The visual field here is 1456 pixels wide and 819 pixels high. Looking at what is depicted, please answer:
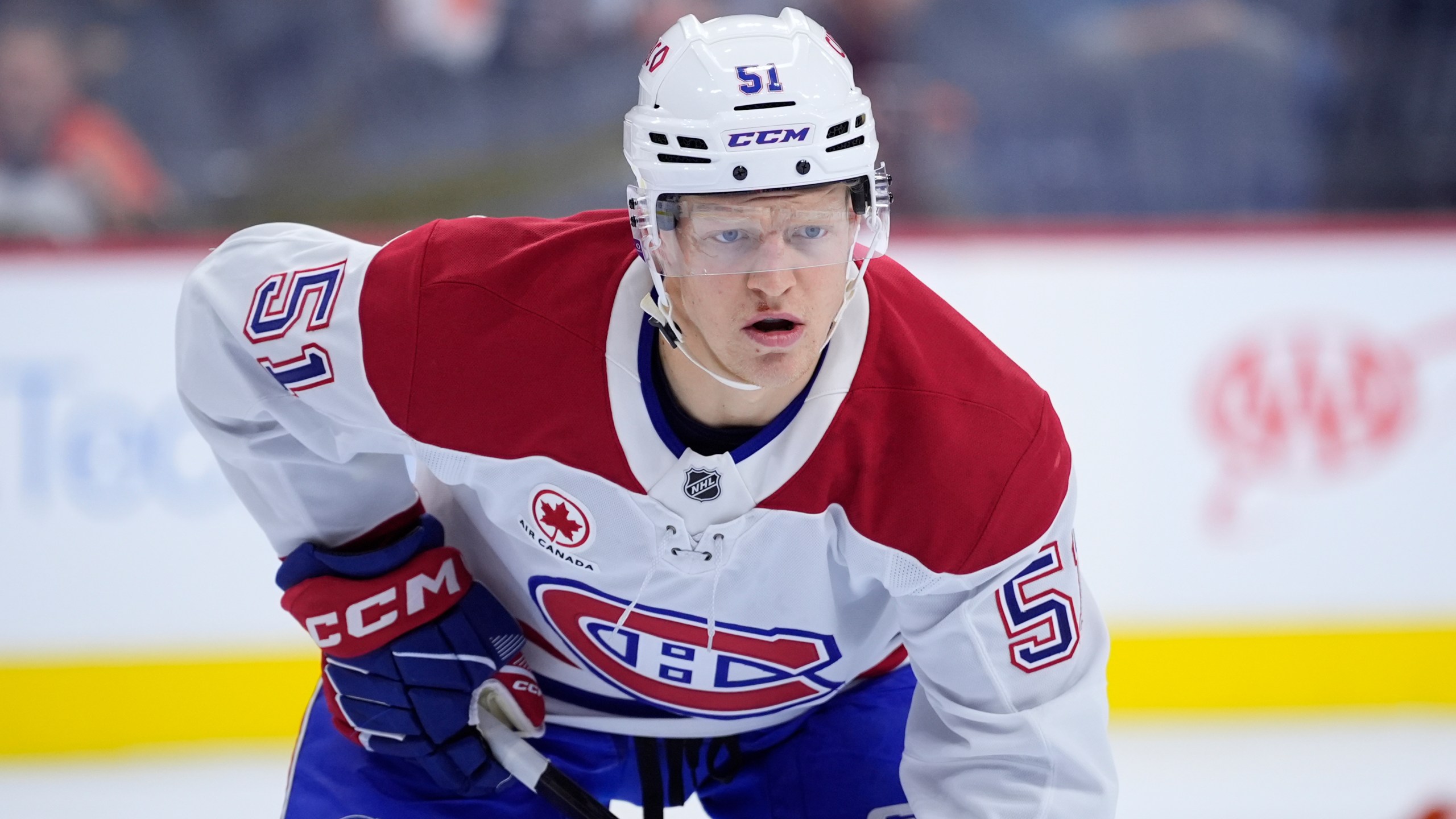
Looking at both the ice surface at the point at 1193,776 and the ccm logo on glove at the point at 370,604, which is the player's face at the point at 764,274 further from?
the ice surface at the point at 1193,776

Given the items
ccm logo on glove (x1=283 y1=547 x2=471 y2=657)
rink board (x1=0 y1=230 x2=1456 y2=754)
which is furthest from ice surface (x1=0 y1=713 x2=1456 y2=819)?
ccm logo on glove (x1=283 y1=547 x2=471 y2=657)

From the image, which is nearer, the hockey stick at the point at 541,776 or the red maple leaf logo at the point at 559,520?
the red maple leaf logo at the point at 559,520

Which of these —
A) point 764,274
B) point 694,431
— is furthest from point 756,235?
point 694,431

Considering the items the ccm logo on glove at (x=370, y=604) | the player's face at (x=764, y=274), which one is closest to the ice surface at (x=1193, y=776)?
the ccm logo on glove at (x=370, y=604)

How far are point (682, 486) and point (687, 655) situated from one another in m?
0.28

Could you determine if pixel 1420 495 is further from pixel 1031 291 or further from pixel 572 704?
pixel 572 704

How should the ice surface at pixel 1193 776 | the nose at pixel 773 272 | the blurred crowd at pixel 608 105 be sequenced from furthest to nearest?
the blurred crowd at pixel 608 105
the ice surface at pixel 1193 776
the nose at pixel 773 272

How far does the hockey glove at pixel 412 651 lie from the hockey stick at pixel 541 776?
0.07ft

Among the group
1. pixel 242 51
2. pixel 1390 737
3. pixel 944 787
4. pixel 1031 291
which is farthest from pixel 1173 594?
pixel 242 51

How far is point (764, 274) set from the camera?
1.45m

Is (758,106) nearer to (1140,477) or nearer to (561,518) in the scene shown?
(561,518)

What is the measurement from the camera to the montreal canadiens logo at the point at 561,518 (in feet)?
5.35

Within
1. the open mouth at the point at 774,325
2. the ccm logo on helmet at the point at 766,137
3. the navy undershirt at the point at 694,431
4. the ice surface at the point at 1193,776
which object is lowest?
the ice surface at the point at 1193,776

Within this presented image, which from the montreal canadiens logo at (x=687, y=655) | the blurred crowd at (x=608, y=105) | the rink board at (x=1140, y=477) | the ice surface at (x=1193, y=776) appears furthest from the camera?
the blurred crowd at (x=608, y=105)
